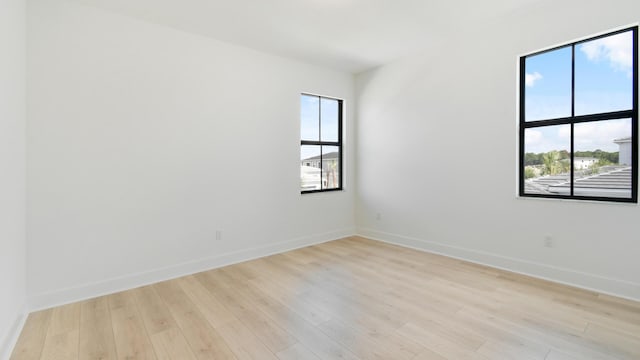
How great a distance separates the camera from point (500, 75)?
338 centimetres

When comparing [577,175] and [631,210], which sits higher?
[577,175]

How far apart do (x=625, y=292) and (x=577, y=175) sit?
3.61 ft

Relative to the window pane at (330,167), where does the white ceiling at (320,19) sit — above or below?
above

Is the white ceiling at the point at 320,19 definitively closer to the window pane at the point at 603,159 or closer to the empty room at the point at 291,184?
the empty room at the point at 291,184

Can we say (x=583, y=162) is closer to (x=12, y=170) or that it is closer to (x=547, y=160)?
(x=547, y=160)

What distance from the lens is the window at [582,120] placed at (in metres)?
2.69

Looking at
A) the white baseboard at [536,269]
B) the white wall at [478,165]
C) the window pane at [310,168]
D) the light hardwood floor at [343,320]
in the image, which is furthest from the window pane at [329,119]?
the light hardwood floor at [343,320]

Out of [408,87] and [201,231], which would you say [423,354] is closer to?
[201,231]

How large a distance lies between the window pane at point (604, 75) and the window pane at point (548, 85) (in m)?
0.09

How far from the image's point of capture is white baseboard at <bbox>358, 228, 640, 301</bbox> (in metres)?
2.66

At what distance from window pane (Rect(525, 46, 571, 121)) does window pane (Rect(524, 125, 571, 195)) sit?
0.17 meters

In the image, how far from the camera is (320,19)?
3.21 m

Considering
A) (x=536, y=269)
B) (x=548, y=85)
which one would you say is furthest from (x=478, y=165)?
(x=536, y=269)

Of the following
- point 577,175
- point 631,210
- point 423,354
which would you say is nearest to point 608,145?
point 577,175
